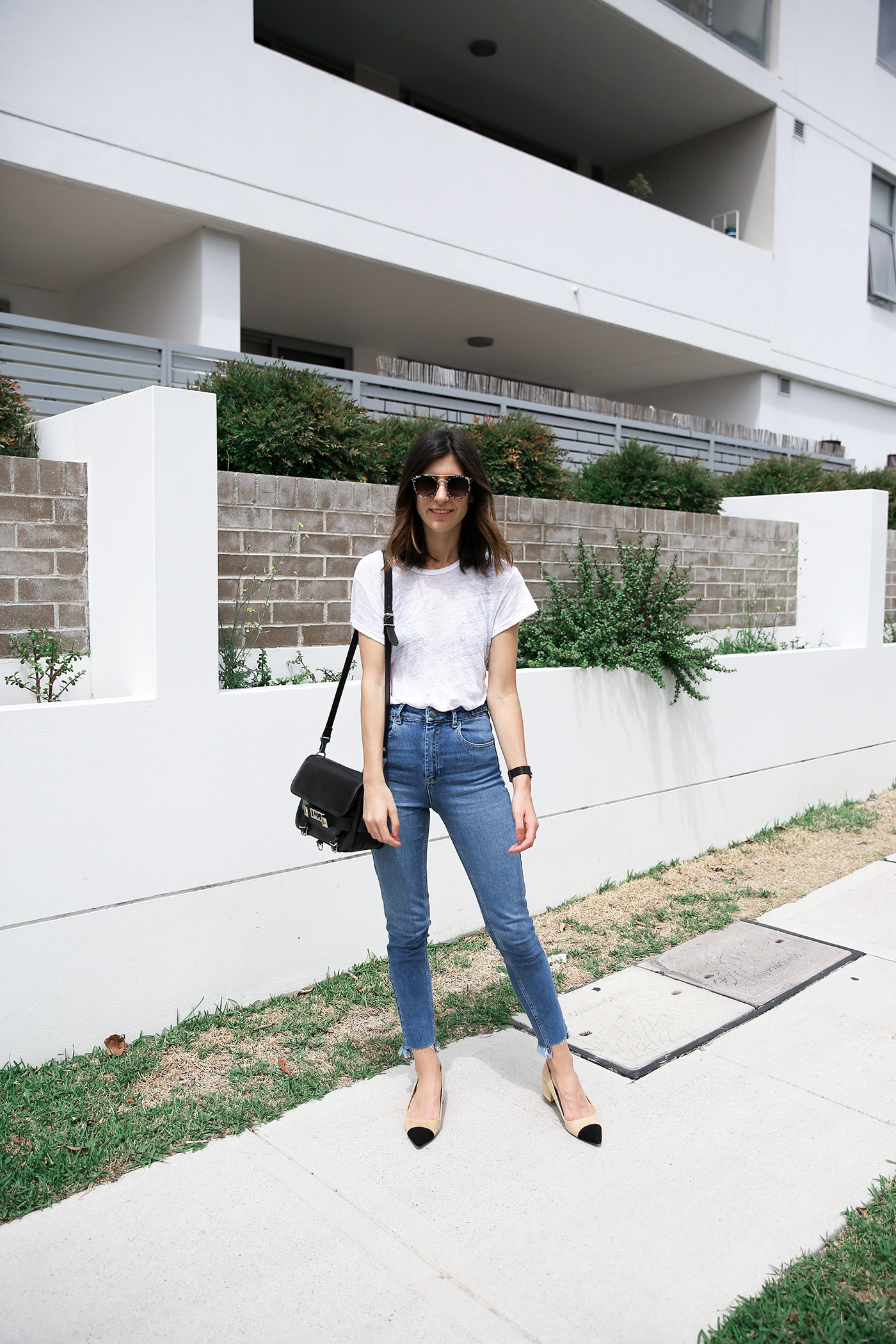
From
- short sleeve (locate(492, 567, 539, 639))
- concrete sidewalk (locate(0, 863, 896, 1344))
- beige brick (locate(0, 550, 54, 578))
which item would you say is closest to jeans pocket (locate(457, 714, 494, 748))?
short sleeve (locate(492, 567, 539, 639))

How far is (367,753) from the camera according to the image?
8.80ft

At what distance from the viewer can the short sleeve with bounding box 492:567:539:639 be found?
281cm

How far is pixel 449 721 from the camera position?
8.94 ft

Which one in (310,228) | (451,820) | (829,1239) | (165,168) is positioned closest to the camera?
(829,1239)

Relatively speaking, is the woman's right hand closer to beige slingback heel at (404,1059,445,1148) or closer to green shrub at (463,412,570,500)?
beige slingback heel at (404,1059,445,1148)

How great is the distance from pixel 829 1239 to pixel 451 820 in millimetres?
1409

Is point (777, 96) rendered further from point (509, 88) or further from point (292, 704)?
point (292, 704)

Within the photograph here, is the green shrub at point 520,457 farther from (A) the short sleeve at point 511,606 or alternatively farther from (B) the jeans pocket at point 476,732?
(B) the jeans pocket at point 476,732

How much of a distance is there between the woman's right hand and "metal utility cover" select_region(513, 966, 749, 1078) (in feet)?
4.01

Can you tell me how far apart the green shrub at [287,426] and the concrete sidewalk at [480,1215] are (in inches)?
115

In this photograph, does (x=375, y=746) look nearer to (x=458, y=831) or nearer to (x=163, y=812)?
(x=458, y=831)

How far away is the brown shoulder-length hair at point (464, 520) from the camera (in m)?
2.71

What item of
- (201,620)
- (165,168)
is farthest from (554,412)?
(201,620)

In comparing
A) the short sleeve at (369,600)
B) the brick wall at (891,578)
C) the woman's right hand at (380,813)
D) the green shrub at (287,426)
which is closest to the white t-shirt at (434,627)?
the short sleeve at (369,600)
